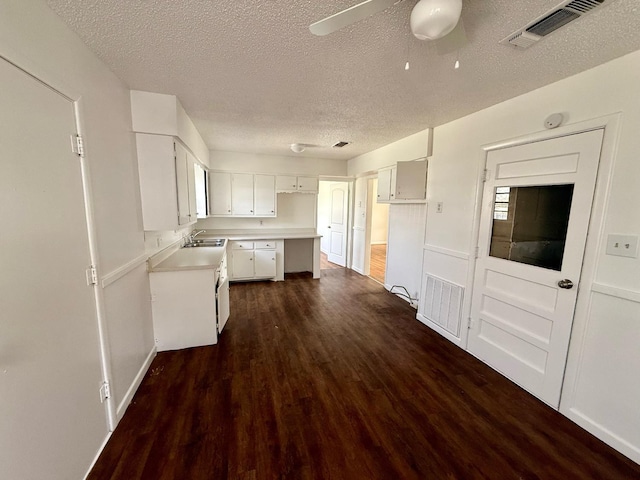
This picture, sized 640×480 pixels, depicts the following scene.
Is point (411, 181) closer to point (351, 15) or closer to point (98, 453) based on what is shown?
point (351, 15)

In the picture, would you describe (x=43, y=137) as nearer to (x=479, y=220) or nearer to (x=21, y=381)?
(x=21, y=381)

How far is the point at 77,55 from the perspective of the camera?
1.49m

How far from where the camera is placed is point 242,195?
4.91 meters

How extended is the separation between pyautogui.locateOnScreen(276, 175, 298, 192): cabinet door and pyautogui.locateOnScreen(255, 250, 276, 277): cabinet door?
1.26 m

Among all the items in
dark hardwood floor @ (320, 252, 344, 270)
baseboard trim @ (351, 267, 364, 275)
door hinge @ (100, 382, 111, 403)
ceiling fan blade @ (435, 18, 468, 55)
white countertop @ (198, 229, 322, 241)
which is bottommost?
dark hardwood floor @ (320, 252, 344, 270)

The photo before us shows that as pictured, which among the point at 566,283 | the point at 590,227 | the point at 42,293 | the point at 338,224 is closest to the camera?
the point at 42,293

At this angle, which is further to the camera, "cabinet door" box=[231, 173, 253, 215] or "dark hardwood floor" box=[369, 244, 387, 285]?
"dark hardwood floor" box=[369, 244, 387, 285]

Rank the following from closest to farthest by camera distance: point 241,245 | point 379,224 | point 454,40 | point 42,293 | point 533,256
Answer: point 42,293 → point 454,40 → point 533,256 → point 241,245 → point 379,224

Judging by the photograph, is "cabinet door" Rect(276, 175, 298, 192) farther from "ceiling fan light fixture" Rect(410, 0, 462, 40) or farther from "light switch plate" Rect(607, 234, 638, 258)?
"light switch plate" Rect(607, 234, 638, 258)

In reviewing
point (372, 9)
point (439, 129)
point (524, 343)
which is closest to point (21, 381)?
point (372, 9)

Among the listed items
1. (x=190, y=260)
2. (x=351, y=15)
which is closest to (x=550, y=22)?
(x=351, y=15)

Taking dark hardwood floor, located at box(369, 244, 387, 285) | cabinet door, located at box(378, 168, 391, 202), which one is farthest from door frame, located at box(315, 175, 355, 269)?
cabinet door, located at box(378, 168, 391, 202)

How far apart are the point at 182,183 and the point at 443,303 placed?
3202 millimetres

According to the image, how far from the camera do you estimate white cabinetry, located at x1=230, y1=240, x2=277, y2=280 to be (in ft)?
15.6
